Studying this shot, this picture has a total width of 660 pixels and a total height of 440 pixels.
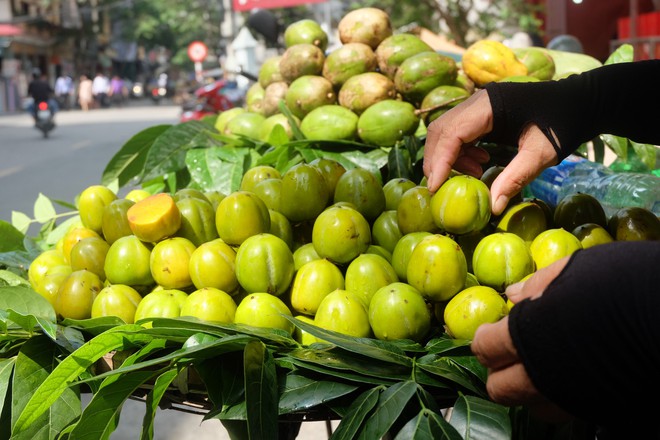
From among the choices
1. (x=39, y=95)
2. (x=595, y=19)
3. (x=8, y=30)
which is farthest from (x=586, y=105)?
(x=8, y=30)

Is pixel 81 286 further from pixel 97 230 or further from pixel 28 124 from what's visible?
pixel 28 124

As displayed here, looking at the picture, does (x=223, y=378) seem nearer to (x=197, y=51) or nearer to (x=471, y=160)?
Answer: (x=471, y=160)

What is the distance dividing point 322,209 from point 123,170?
1.18 metres

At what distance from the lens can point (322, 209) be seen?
6.44 ft

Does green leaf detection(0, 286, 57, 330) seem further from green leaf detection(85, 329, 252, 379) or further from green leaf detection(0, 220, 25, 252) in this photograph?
green leaf detection(0, 220, 25, 252)

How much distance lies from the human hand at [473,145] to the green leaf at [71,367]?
78 cm

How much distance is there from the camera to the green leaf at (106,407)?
1.36 meters

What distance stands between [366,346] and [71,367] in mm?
597

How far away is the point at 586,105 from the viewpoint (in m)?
1.49

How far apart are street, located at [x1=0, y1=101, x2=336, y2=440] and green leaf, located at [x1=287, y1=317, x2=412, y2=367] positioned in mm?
350

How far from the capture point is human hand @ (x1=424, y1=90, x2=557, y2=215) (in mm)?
1541

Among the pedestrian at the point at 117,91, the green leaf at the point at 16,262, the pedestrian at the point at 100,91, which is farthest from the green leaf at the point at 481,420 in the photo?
the pedestrian at the point at 117,91

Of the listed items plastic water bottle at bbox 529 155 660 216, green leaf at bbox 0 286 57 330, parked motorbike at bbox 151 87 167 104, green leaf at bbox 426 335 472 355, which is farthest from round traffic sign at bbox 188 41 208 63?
green leaf at bbox 426 335 472 355

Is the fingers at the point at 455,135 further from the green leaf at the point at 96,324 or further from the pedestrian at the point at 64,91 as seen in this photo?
the pedestrian at the point at 64,91
